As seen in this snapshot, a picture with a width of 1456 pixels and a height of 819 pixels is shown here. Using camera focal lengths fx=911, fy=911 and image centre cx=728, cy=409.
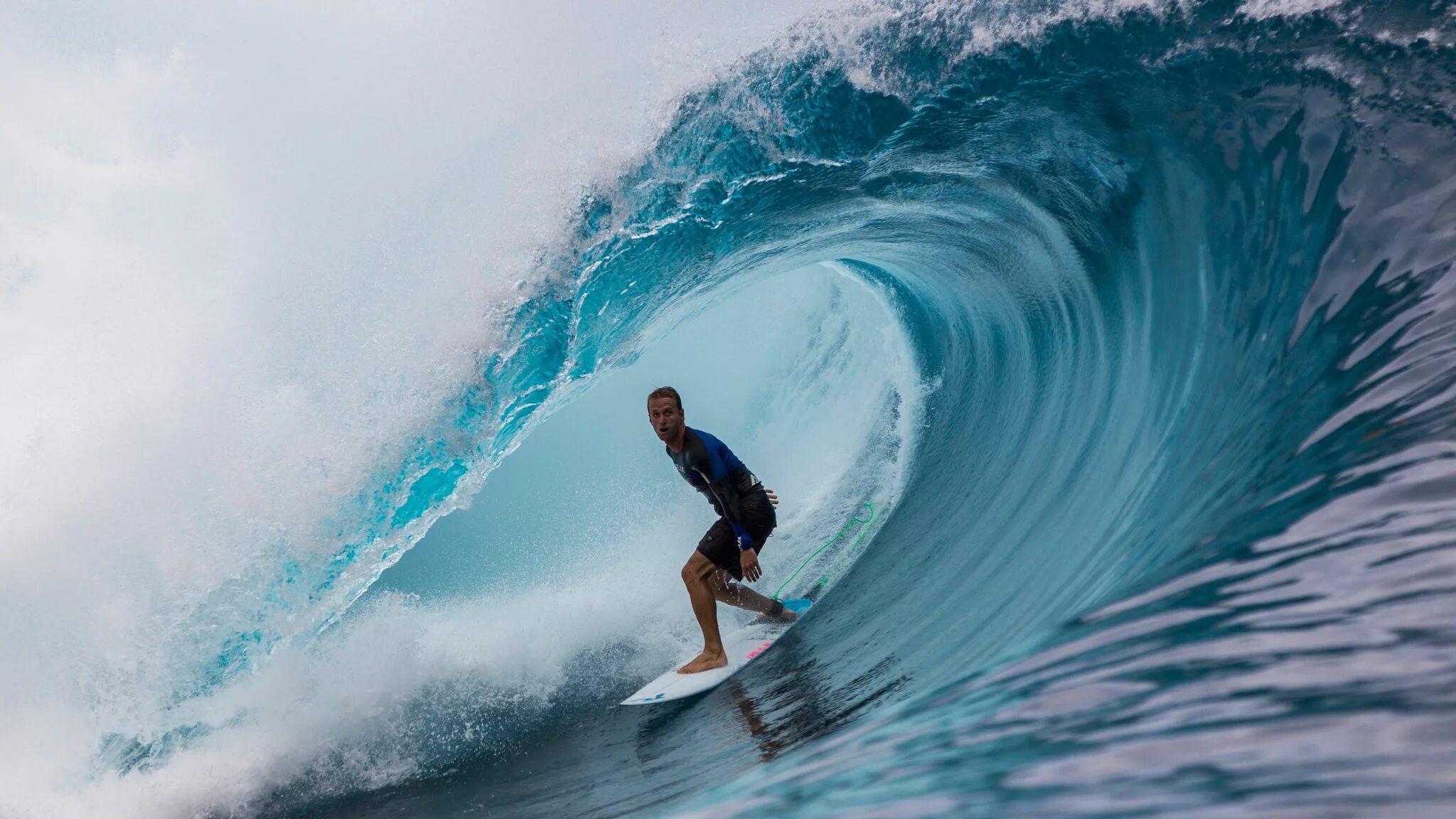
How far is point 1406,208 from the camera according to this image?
2.93 m

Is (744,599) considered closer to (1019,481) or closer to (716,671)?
(716,671)

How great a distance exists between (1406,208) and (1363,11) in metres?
0.95

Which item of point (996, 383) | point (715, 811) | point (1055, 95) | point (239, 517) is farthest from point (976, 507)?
point (239, 517)

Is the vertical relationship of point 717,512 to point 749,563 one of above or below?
above

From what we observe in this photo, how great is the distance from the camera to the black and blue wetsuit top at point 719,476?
436 centimetres

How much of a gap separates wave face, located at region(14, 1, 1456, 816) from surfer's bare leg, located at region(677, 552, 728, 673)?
0.25m

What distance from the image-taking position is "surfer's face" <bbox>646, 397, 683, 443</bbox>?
422 centimetres

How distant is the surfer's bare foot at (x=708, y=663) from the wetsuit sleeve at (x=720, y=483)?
0.62m

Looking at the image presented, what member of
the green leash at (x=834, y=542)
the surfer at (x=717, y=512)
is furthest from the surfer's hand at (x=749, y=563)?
the green leash at (x=834, y=542)

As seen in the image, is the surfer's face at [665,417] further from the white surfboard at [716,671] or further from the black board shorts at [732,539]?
the white surfboard at [716,671]

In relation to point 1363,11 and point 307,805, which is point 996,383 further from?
point 307,805

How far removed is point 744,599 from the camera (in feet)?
16.4

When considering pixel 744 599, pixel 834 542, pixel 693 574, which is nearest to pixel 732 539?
pixel 693 574

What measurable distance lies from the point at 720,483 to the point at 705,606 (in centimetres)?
68
